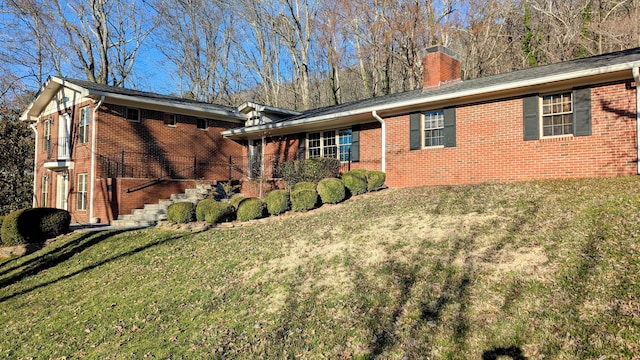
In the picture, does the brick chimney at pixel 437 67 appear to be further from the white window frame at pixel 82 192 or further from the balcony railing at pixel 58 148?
the balcony railing at pixel 58 148

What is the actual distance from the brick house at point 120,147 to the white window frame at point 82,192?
0.13 ft

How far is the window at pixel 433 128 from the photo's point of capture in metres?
12.0

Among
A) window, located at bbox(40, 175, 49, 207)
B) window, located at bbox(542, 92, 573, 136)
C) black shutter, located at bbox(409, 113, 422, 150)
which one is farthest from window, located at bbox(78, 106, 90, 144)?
window, located at bbox(542, 92, 573, 136)

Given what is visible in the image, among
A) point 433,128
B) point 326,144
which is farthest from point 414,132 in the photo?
point 326,144

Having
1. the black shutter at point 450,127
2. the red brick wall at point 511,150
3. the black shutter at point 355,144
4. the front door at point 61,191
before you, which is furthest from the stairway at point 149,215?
the black shutter at point 450,127

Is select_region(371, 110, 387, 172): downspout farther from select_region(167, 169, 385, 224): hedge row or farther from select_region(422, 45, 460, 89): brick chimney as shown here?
select_region(422, 45, 460, 89): brick chimney

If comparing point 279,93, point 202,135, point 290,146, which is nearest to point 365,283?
point 290,146

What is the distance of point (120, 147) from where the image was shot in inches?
601

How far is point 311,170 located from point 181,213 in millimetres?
4366

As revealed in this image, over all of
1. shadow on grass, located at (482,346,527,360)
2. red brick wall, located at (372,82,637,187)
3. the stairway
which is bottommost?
shadow on grass, located at (482,346,527,360)

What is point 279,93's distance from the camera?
110 feet

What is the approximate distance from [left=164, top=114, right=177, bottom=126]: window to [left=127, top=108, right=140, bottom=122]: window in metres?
1.14

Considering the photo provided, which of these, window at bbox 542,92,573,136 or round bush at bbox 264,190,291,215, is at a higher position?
window at bbox 542,92,573,136

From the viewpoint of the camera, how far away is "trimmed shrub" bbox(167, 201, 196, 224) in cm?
1210
